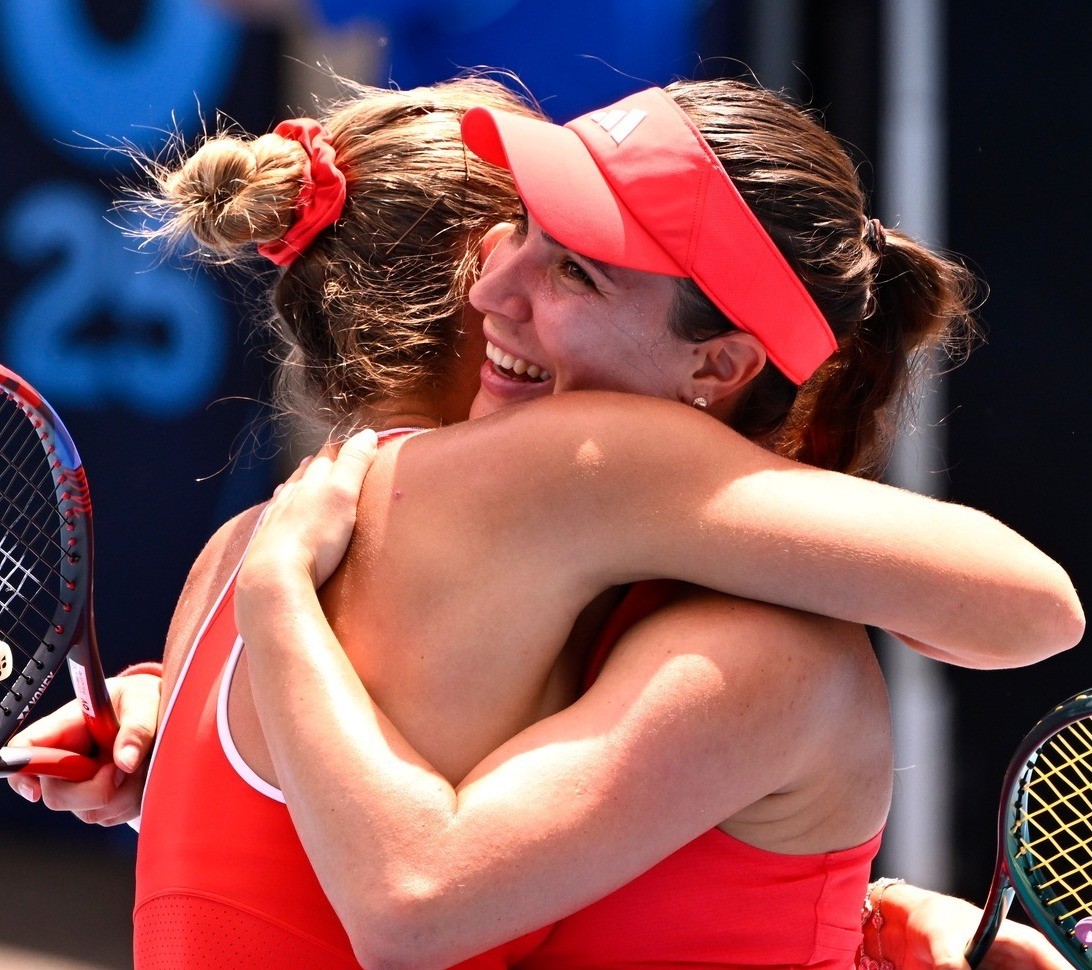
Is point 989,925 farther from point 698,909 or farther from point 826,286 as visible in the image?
point 826,286

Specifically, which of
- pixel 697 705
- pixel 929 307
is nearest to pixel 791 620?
pixel 697 705

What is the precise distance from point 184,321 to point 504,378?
2791mm

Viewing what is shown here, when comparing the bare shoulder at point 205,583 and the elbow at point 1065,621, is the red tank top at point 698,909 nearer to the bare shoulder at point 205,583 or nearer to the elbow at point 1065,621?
the elbow at point 1065,621

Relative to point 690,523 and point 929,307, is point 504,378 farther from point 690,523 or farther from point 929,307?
point 929,307

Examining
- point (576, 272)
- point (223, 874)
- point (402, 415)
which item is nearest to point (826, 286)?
point (576, 272)

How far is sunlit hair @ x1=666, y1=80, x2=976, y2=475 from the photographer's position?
4.67 feet

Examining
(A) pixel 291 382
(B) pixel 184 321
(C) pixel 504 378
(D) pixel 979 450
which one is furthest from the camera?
(B) pixel 184 321

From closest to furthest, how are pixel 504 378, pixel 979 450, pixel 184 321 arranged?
pixel 504 378 → pixel 979 450 → pixel 184 321

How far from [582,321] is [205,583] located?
1.80 ft

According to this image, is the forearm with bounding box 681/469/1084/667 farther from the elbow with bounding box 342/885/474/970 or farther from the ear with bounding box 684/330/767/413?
the elbow with bounding box 342/885/474/970

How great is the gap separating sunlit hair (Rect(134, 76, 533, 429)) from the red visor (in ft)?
0.77

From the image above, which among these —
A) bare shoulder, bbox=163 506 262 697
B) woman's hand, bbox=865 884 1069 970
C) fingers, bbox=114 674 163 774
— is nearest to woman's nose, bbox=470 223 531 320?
bare shoulder, bbox=163 506 262 697

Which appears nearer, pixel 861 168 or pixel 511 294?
pixel 511 294

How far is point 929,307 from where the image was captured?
1658mm
